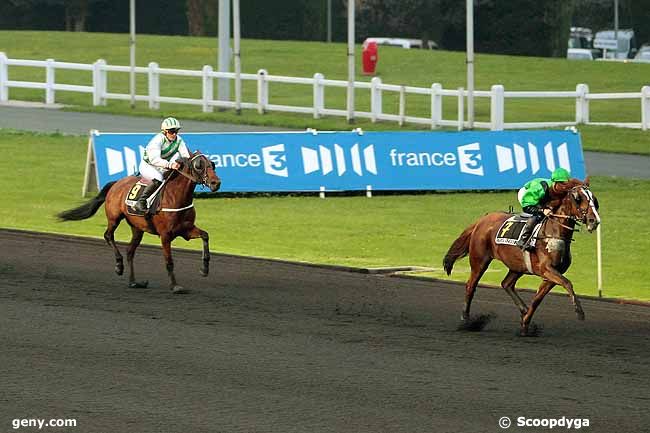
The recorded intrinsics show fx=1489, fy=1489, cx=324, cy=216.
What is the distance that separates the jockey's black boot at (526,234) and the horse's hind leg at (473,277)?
58 cm

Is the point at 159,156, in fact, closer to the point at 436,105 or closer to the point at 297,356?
the point at 297,356

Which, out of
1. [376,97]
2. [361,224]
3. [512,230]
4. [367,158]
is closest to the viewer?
[512,230]

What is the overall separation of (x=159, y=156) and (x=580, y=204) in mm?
5452

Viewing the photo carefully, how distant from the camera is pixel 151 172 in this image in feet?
56.7

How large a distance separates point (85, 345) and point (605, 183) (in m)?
17.6

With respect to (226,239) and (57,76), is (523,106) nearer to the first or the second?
(57,76)

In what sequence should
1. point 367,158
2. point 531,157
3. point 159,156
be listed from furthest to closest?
point 531,157 → point 367,158 → point 159,156

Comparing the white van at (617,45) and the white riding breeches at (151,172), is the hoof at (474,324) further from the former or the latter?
the white van at (617,45)

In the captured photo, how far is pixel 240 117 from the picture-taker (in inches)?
1612

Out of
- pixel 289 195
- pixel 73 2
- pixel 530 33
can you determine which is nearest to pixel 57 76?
pixel 73 2

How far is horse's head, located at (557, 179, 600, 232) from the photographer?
13.8 meters
